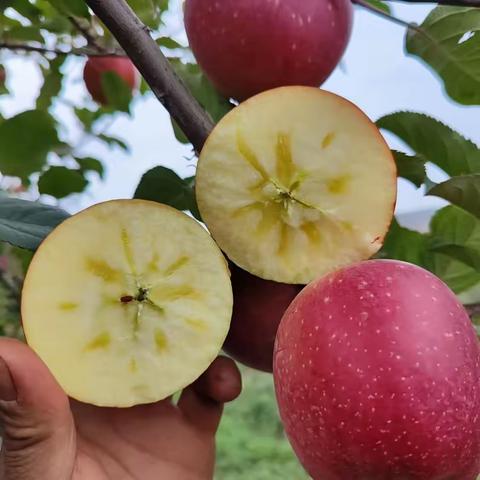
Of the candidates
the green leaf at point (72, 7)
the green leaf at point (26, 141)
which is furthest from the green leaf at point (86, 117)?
the green leaf at point (72, 7)

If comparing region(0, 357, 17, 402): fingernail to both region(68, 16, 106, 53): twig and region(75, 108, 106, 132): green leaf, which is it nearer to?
region(68, 16, 106, 53): twig

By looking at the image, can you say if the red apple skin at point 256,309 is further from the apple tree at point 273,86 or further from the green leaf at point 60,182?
the green leaf at point 60,182

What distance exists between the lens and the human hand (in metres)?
0.40

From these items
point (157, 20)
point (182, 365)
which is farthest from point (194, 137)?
point (157, 20)

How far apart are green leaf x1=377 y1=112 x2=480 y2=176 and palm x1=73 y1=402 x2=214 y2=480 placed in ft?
0.87

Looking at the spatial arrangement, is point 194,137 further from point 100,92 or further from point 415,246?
point 100,92

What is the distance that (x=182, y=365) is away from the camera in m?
0.47

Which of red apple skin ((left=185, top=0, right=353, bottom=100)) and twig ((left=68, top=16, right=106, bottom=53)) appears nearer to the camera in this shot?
red apple skin ((left=185, top=0, right=353, bottom=100))

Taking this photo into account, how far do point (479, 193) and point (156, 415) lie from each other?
270 mm

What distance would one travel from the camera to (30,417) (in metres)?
0.40

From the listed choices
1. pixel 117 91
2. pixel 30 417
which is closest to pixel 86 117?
pixel 117 91

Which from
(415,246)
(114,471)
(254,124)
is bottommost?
(114,471)

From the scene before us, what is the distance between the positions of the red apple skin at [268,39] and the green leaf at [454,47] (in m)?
0.08

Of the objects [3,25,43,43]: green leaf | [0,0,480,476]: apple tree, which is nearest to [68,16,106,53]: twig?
[0,0,480,476]: apple tree
